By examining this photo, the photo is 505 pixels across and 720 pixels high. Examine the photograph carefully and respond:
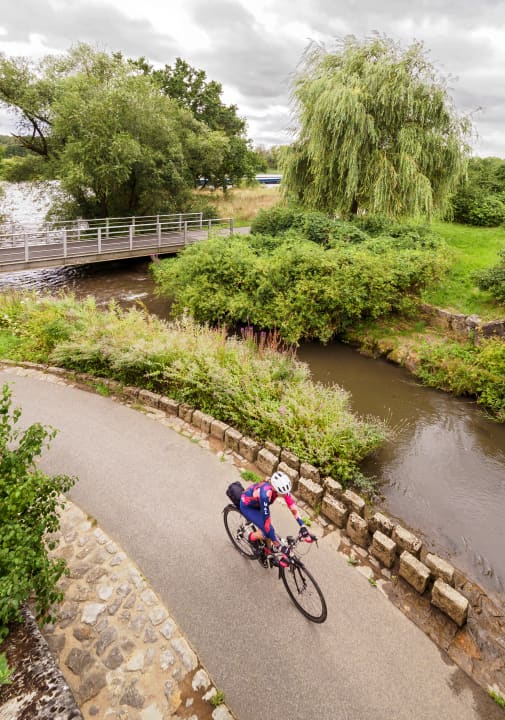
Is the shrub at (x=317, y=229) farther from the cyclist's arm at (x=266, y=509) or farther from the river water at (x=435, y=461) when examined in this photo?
the cyclist's arm at (x=266, y=509)

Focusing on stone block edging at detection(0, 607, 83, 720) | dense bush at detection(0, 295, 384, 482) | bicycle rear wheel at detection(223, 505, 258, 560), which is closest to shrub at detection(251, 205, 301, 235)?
dense bush at detection(0, 295, 384, 482)

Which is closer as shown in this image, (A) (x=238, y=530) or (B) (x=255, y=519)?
(B) (x=255, y=519)

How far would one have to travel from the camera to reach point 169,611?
3.68 metres

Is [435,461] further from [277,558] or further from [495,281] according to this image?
[495,281]

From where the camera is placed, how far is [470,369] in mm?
8891

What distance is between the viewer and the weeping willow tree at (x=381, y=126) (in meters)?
13.4

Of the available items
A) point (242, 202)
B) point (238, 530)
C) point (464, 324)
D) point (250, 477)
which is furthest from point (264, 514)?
point (242, 202)

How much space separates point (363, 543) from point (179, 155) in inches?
867

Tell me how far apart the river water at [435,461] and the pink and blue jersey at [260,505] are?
271 centimetres

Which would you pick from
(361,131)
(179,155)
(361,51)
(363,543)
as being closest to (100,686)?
(363,543)

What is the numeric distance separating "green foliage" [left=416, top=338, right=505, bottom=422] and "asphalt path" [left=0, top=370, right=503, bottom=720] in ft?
19.6

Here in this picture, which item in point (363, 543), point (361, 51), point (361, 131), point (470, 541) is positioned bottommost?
point (470, 541)

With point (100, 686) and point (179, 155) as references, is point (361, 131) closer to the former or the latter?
point (179, 155)

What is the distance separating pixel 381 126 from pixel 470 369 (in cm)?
1020
